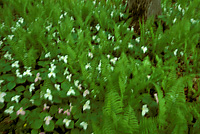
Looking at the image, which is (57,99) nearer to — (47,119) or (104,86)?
(47,119)

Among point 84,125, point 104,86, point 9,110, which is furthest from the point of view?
point 104,86

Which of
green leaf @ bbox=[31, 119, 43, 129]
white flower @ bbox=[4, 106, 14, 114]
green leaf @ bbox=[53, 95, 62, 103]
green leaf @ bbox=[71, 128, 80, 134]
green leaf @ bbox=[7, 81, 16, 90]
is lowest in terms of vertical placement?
green leaf @ bbox=[71, 128, 80, 134]

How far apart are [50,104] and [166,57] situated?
1.57 meters

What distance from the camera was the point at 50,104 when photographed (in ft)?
5.19

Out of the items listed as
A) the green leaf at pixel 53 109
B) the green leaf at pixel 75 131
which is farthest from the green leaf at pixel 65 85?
the green leaf at pixel 75 131

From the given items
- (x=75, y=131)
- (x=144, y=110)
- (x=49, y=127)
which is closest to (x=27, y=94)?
(x=49, y=127)

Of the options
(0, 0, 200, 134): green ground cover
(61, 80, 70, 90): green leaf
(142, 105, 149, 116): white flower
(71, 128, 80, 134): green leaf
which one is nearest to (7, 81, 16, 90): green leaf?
(0, 0, 200, 134): green ground cover

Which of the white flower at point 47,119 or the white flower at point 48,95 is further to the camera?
the white flower at point 48,95

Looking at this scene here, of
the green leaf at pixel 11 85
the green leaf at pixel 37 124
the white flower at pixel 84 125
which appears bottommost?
the white flower at pixel 84 125

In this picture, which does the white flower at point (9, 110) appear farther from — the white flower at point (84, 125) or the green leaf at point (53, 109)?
the white flower at point (84, 125)

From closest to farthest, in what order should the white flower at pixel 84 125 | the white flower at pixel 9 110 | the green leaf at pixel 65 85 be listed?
the white flower at pixel 84 125 → the white flower at pixel 9 110 → the green leaf at pixel 65 85

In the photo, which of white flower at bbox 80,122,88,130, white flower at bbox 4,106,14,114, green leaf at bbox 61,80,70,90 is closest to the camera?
white flower at bbox 80,122,88,130

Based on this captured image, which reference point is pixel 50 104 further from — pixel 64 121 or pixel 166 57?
pixel 166 57

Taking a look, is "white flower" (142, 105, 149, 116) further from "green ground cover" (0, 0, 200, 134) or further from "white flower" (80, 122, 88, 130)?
"white flower" (80, 122, 88, 130)
